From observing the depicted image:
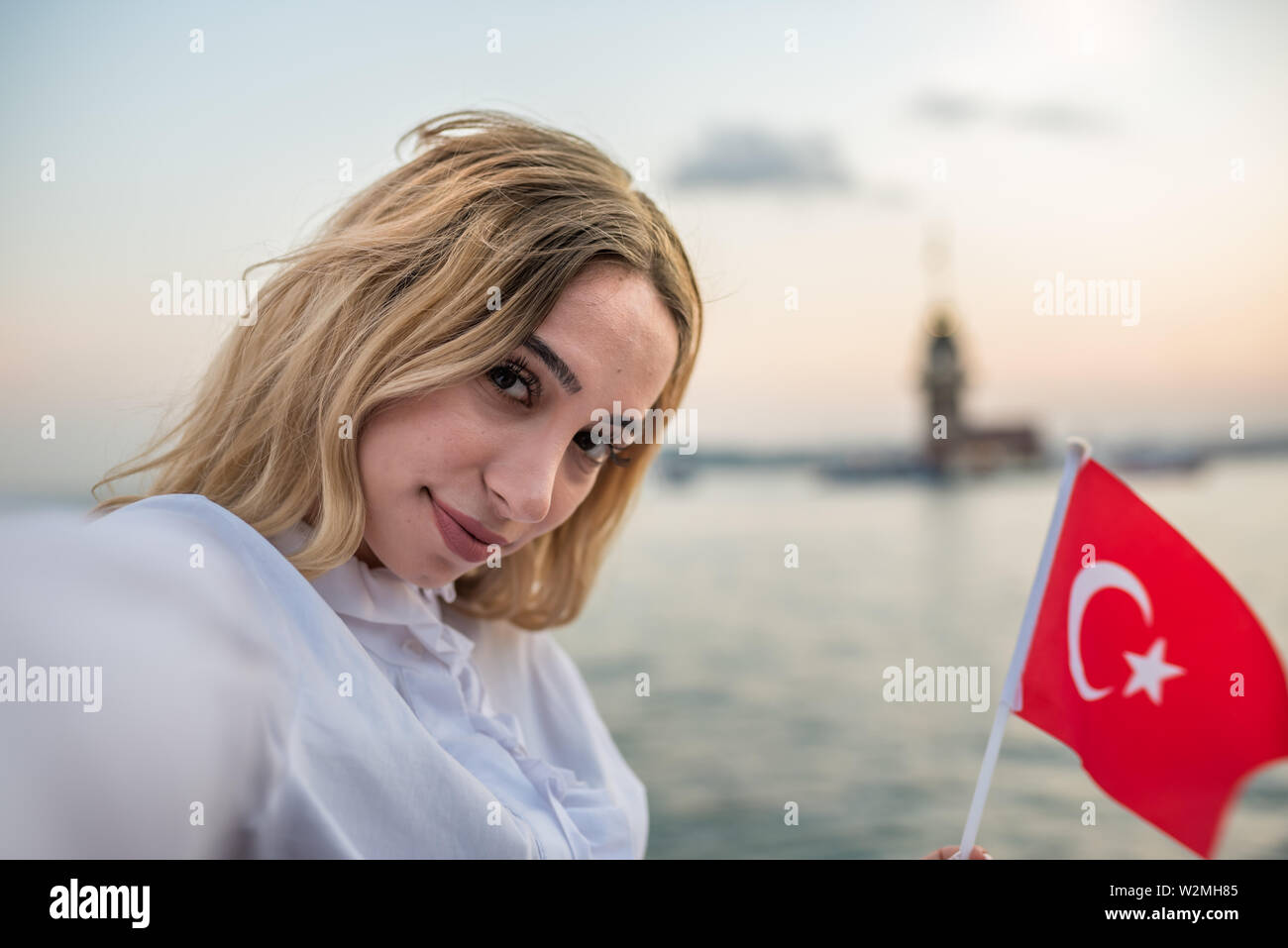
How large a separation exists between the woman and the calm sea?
2.87ft

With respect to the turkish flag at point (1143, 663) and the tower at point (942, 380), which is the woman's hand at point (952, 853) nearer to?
the turkish flag at point (1143, 663)

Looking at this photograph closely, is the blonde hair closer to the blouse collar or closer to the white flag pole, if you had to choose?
the blouse collar

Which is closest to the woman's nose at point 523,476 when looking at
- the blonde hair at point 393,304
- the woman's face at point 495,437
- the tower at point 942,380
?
the woman's face at point 495,437

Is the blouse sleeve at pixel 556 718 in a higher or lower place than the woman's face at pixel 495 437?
Result: lower

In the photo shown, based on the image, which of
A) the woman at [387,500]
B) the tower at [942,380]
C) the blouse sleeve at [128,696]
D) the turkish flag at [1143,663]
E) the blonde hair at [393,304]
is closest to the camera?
the blouse sleeve at [128,696]

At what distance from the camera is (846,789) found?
20.4 metres

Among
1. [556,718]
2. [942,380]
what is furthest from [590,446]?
[942,380]

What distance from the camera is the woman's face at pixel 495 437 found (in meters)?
1.69

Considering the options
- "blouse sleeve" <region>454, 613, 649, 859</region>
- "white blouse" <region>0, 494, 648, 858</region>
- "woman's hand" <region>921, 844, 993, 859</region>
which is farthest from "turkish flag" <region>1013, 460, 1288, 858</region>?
"white blouse" <region>0, 494, 648, 858</region>

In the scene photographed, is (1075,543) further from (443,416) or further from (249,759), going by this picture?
(249,759)

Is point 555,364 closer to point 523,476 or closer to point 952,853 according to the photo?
point 523,476
